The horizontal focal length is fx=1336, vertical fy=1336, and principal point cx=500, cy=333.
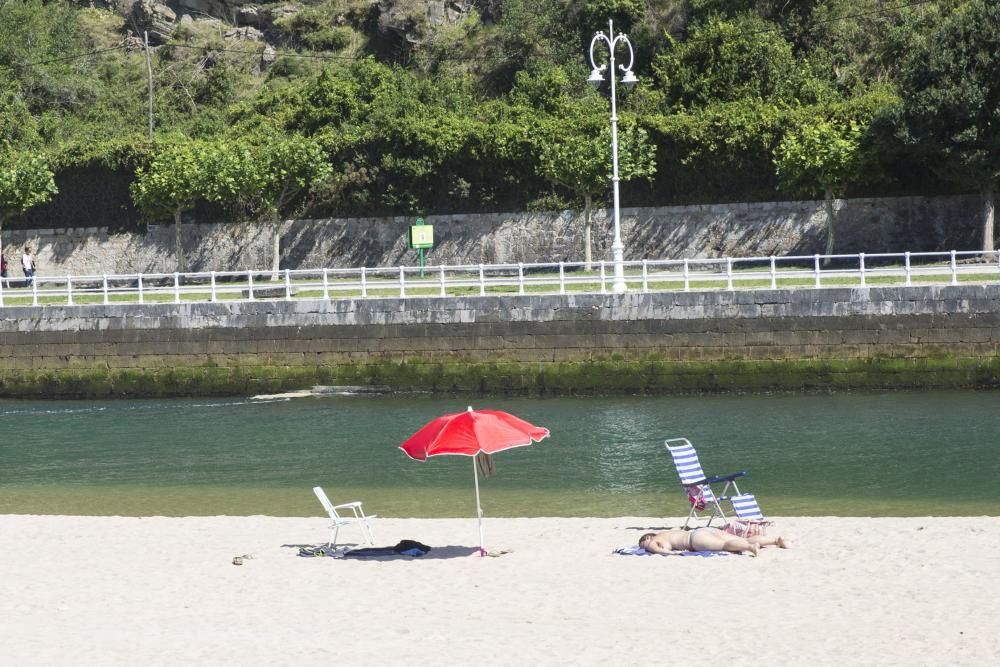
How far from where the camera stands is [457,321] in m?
28.2

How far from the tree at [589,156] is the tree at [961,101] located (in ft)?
25.3

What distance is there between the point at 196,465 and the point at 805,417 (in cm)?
1081

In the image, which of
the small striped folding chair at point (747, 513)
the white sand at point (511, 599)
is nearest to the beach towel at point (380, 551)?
the white sand at point (511, 599)

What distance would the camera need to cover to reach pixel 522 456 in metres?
21.8

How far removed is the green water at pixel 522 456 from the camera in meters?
18.1

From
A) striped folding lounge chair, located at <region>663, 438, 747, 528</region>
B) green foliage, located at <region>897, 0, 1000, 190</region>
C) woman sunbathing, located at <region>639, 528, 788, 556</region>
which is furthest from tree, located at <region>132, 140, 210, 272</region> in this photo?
woman sunbathing, located at <region>639, 528, 788, 556</region>

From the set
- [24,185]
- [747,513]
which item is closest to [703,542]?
[747,513]

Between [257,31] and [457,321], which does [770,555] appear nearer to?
[457,321]

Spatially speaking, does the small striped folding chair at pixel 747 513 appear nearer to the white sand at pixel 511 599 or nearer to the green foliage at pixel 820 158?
the white sand at pixel 511 599

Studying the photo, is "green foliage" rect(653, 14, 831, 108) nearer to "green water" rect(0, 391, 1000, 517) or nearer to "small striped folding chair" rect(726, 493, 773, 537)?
"green water" rect(0, 391, 1000, 517)

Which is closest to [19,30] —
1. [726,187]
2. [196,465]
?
[726,187]

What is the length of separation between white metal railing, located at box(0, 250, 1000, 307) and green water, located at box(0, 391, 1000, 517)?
8.26 feet

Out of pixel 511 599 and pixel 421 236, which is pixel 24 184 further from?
pixel 511 599

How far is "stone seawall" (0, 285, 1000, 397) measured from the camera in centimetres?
2647
